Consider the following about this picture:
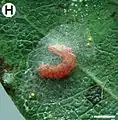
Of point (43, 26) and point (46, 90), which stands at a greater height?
point (43, 26)

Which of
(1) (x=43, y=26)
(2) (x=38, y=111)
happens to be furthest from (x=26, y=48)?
(2) (x=38, y=111)

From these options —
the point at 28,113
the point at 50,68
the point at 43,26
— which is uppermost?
the point at 43,26

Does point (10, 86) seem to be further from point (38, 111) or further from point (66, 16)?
point (66, 16)
